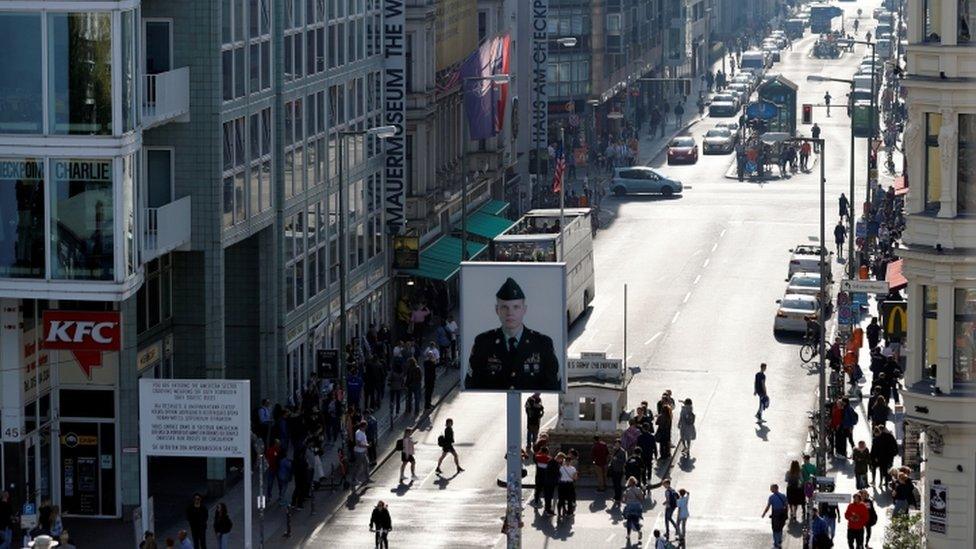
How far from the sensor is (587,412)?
67.4 metres

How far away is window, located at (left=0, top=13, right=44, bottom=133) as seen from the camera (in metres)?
57.8

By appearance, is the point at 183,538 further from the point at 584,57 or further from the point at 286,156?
the point at 584,57

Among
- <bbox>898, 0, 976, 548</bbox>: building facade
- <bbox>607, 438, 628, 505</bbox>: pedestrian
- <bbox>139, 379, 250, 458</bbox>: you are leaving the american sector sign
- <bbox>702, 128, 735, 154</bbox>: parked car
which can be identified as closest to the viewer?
<bbox>898, 0, 976, 548</bbox>: building facade

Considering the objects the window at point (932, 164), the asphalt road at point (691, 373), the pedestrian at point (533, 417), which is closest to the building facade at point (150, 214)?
the asphalt road at point (691, 373)

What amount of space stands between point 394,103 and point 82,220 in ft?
89.3

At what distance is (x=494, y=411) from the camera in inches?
2965

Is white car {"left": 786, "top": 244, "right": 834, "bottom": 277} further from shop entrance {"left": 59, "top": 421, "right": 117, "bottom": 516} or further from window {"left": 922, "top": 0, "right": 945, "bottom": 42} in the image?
window {"left": 922, "top": 0, "right": 945, "bottom": 42}

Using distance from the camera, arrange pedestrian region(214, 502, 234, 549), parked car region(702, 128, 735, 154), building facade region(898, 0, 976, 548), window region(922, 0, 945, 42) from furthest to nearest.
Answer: parked car region(702, 128, 735, 154), pedestrian region(214, 502, 234, 549), window region(922, 0, 945, 42), building facade region(898, 0, 976, 548)

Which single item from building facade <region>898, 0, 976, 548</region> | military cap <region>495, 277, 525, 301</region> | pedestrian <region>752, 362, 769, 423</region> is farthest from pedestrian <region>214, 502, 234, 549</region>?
pedestrian <region>752, 362, 769, 423</region>

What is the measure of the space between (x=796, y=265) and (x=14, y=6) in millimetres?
43307

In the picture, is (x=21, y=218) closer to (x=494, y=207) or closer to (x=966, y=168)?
(x=966, y=168)

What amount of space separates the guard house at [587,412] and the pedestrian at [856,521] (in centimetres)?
1002

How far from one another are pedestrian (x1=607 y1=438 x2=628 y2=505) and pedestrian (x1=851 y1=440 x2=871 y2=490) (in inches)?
217

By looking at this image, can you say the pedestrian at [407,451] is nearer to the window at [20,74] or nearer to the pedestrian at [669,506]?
the pedestrian at [669,506]
